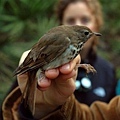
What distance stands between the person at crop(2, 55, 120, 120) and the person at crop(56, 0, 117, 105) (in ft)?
2.30

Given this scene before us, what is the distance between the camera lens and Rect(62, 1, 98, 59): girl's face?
293 centimetres

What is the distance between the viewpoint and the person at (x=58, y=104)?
145 centimetres

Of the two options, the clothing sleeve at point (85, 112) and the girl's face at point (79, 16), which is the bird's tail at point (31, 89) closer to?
the clothing sleeve at point (85, 112)

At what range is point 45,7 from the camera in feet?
14.9

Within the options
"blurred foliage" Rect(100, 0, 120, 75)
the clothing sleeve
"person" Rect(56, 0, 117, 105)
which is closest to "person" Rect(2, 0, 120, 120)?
the clothing sleeve

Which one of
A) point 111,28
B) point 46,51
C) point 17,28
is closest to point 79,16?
point 17,28

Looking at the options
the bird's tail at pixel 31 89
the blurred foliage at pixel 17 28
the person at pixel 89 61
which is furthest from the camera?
the blurred foliage at pixel 17 28

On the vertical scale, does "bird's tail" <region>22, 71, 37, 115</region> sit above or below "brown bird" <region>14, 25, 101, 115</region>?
below

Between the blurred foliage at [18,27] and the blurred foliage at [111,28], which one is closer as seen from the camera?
the blurred foliage at [18,27]

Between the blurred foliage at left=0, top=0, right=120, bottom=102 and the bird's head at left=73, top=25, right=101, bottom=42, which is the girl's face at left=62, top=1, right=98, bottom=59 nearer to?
the blurred foliage at left=0, top=0, right=120, bottom=102

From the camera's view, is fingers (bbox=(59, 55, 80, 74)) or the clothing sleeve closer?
fingers (bbox=(59, 55, 80, 74))

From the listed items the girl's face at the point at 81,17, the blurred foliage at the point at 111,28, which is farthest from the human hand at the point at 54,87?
the blurred foliage at the point at 111,28

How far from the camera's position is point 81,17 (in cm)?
294

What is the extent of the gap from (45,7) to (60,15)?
140cm
